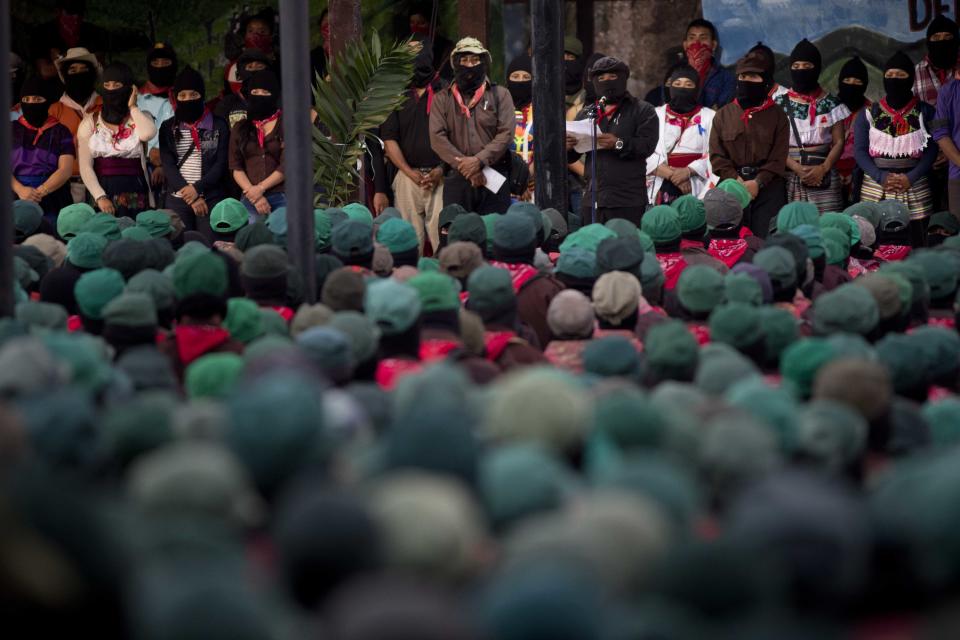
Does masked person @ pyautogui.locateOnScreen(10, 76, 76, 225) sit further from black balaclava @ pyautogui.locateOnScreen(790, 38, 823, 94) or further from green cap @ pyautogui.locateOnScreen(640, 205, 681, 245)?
black balaclava @ pyautogui.locateOnScreen(790, 38, 823, 94)

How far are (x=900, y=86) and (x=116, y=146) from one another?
571cm

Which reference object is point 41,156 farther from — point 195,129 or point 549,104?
point 549,104

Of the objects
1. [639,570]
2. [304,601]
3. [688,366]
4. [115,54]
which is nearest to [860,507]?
[639,570]

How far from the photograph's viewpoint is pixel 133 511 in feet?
9.11

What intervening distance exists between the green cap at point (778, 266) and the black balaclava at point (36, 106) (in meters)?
6.58

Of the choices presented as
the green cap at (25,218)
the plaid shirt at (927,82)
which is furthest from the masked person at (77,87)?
the plaid shirt at (927,82)

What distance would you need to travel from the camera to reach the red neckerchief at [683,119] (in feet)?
A: 38.4

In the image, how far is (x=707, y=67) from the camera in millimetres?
12922

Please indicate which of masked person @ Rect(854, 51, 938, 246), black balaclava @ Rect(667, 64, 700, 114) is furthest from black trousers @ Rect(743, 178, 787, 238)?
black balaclava @ Rect(667, 64, 700, 114)

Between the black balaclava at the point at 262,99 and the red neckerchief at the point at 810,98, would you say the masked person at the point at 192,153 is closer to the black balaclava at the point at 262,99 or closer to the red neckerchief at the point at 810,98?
the black balaclava at the point at 262,99

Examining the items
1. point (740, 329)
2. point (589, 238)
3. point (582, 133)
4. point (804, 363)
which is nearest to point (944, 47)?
point (582, 133)

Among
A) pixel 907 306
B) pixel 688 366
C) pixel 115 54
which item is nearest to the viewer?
pixel 688 366

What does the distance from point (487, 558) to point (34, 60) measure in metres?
11.4

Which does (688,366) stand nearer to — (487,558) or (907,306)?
(907,306)
